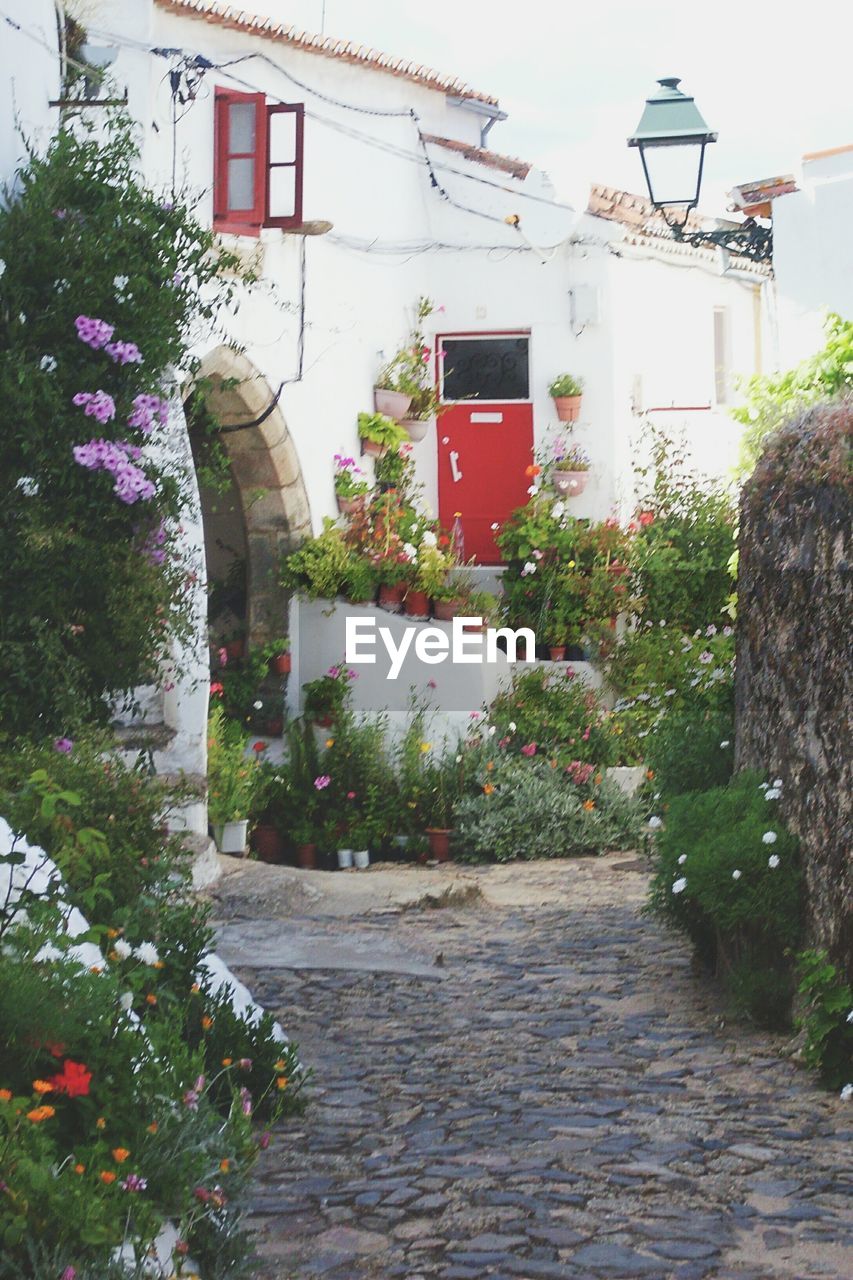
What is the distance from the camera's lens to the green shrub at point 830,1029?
5.77 meters

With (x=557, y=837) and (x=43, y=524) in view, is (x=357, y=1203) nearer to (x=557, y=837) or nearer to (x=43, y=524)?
(x=43, y=524)

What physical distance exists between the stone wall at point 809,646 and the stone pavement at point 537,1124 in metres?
0.83

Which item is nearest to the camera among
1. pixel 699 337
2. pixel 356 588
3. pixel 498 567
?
pixel 356 588

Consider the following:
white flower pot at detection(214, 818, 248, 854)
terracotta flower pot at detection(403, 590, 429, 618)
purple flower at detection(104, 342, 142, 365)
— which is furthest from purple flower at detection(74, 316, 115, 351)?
terracotta flower pot at detection(403, 590, 429, 618)

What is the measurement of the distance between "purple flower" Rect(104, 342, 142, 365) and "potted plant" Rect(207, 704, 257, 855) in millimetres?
3449

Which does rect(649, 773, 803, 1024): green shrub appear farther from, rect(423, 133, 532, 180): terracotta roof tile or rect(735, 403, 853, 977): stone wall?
rect(423, 133, 532, 180): terracotta roof tile

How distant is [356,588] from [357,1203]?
26.4ft

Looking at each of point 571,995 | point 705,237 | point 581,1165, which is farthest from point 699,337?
point 581,1165

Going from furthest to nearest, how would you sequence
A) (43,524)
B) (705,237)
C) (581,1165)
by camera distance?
1. (705,237)
2. (43,524)
3. (581,1165)

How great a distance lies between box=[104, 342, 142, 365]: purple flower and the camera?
7453 millimetres

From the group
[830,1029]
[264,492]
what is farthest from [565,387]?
[830,1029]

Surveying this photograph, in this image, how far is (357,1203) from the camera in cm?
453

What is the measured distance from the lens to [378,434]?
44.2ft

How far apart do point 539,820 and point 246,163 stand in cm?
485
